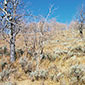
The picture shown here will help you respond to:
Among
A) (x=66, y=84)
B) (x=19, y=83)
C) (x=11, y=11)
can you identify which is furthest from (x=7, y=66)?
(x=11, y=11)

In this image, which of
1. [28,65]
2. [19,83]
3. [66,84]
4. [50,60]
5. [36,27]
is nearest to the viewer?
[66,84]

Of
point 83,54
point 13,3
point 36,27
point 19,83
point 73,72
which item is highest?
point 13,3

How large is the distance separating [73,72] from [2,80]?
9.14ft

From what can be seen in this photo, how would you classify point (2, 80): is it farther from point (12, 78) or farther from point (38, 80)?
point (38, 80)

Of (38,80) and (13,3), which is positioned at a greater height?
(13,3)

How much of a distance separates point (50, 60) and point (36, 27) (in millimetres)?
→ 2637

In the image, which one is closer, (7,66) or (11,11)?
(7,66)

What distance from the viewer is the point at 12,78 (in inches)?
147

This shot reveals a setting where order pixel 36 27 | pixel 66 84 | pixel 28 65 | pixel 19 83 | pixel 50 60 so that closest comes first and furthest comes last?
1. pixel 66 84
2. pixel 19 83
3. pixel 28 65
4. pixel 50 60
5. pixel 36 27

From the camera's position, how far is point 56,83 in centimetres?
349

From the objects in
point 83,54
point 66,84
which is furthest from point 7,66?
point 83,54

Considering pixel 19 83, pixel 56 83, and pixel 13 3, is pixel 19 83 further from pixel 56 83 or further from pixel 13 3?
pixel 13 3

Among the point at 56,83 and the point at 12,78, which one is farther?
the point at 12,78

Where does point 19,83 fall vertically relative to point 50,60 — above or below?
below
